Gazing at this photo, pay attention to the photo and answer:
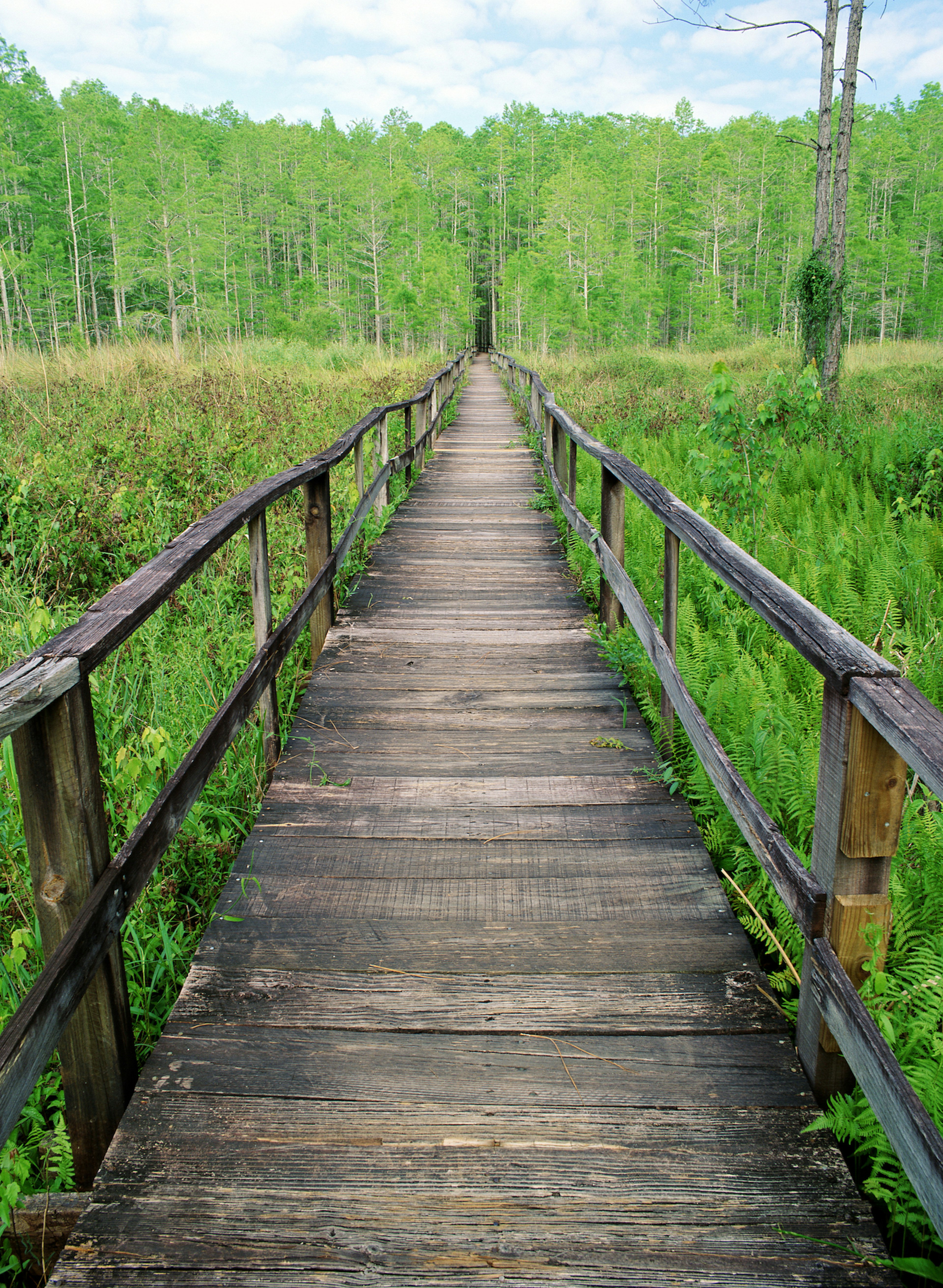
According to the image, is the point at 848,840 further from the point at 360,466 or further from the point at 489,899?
the point at 360,466

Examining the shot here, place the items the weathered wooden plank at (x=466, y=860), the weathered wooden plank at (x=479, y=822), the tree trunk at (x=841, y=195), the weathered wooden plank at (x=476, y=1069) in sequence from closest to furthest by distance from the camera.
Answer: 1. the weathered wooden plank at (x=476, y=1069)
2. the weathered wooden plank at (x=466, y=860)
3. the weathered wooden plank at (x=479, y=822)
4. the tree trunk at (x=841, y=195)

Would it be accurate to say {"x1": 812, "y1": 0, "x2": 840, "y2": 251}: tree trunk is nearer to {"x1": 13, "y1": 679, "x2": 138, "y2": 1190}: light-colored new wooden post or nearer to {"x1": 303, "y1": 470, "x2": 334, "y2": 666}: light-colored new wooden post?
{"x1": 303, "y1": 470, "x2": 334, "y2": 666}: light-colored new wooden post

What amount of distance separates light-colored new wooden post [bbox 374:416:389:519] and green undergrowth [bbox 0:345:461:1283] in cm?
24

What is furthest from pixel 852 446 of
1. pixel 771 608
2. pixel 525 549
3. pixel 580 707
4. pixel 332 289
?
pixel 332 289

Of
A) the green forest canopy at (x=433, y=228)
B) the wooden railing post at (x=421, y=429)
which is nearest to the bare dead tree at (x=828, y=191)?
the wooden railing post at (x=421, y=429)

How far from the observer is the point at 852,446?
948 centimetres

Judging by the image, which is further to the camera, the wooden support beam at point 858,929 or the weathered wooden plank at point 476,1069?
the weathered wooden plank at point 476,1069

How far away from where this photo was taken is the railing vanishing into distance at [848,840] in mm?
1405

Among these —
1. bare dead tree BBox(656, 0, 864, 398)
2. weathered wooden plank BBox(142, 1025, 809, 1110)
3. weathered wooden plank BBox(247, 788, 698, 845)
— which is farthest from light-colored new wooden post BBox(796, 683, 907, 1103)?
bare dead tree BBox(656, 0, 864, 398)

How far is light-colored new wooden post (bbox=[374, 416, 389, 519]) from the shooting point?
318 inches

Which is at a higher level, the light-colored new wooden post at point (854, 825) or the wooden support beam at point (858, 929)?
the light-colored new wooden post at point (854, 825)

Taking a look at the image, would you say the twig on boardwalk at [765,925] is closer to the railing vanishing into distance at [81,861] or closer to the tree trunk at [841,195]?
the railing vanishing into distance at [81,861]

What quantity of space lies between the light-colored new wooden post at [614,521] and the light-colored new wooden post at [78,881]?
3.40 m

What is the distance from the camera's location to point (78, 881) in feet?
5.71
